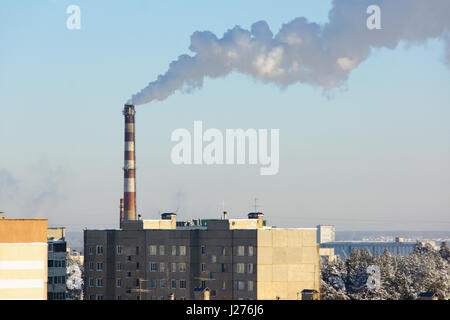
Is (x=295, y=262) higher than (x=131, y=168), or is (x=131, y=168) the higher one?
(x=131, y=168)

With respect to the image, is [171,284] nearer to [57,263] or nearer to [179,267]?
[179,267]

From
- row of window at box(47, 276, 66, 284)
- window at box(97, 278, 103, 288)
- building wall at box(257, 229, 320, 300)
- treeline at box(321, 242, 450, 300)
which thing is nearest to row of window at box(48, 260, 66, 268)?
row of window at box(47, 276, 66, 284)

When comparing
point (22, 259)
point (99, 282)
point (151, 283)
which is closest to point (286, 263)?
point (151, 283)

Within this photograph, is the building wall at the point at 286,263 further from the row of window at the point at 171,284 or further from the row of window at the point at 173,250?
the row of window at the point at 173,250

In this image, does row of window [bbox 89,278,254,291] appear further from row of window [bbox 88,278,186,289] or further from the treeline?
the treeline

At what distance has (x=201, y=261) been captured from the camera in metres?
108

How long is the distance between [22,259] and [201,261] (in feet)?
76.1

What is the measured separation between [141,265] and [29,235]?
2227cm

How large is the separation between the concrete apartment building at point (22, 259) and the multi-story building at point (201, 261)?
19.1 meters

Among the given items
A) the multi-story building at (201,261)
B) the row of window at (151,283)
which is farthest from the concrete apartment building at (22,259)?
the multi-story building at (201,261)
